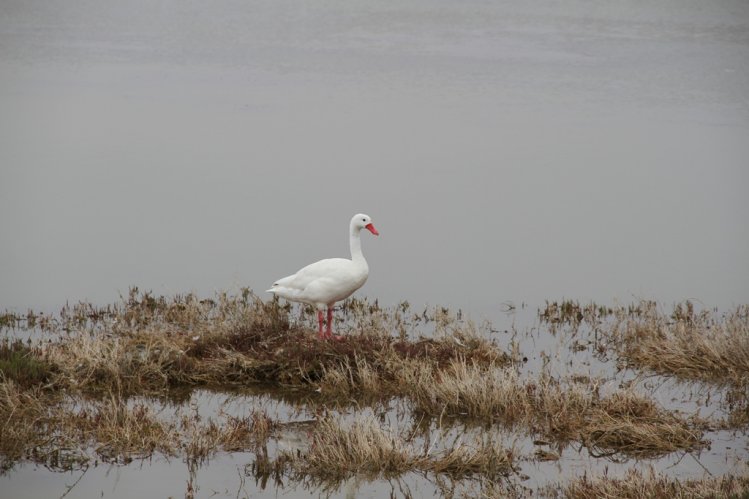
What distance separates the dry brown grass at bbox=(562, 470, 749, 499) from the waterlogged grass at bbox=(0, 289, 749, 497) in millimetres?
29

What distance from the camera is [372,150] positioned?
2423 cm

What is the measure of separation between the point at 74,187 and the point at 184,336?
1014cm

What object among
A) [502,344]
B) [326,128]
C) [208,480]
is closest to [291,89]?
[326,128]

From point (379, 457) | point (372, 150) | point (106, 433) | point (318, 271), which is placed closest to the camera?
point (379, 457)

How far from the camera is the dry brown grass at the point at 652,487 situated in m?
8.58

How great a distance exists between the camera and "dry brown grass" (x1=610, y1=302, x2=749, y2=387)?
39.6 ft

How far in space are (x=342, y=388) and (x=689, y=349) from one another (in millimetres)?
4045

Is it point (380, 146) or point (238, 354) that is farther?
point (380, 146)

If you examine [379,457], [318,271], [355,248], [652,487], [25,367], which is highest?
[355,248]

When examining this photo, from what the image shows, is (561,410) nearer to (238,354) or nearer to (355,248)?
(355,248)

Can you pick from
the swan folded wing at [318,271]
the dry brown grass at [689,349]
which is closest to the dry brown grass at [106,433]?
the swan folded wing at [318,271]

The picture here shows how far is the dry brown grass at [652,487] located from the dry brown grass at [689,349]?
3.12 meters

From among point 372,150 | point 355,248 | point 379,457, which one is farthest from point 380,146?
point 379,457

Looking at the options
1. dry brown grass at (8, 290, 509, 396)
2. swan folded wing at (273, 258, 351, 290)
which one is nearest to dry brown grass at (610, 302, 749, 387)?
dry brown grass at (8, 290, 509, 396)
